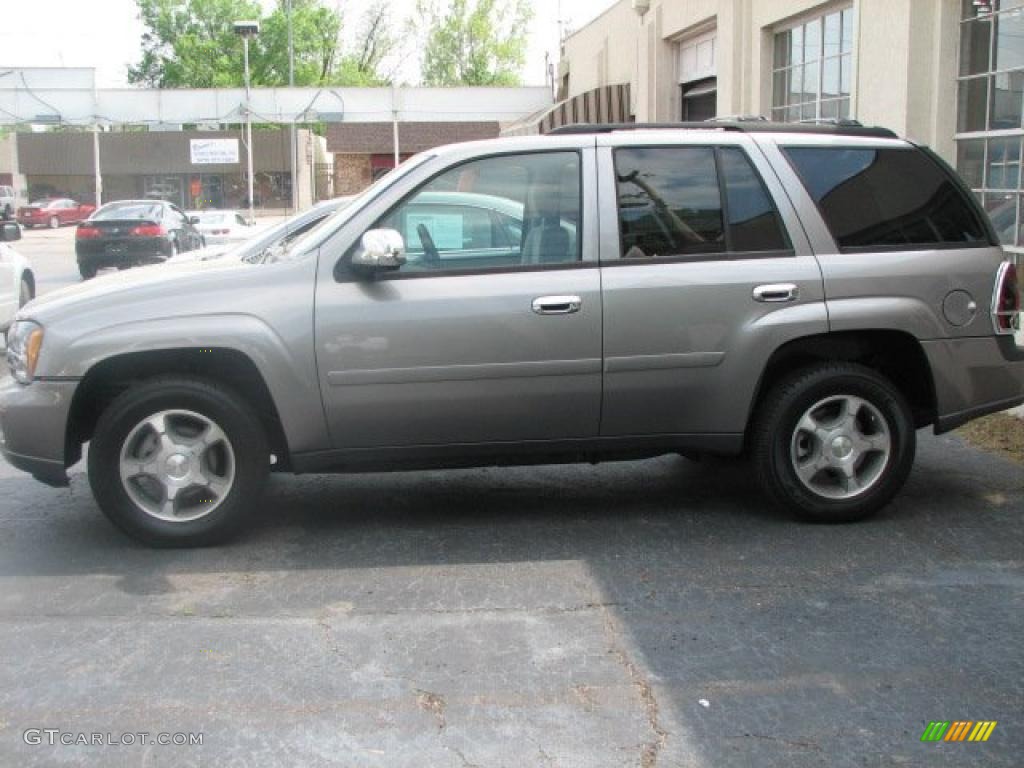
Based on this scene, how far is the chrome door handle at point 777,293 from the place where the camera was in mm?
5691

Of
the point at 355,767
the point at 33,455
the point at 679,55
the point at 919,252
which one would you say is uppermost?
the point at 679,55

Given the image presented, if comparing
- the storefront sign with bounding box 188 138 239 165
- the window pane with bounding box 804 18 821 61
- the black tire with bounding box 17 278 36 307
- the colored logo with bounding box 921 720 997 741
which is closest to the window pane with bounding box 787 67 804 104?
the window pane with bounding box 804 18 821 61

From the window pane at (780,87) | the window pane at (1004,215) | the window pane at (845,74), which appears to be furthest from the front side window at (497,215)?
the window pane at (780,87)

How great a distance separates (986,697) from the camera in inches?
157

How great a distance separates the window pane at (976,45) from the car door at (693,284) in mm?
5528

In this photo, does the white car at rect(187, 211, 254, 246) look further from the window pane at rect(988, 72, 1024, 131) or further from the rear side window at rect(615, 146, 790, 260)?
the rear side window at rect(615, 146, 790, 260)

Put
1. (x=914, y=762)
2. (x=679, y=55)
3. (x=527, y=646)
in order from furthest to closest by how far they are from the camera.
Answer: (x=679, y=55) → (x=527, y=646) → (x=914, y=762)

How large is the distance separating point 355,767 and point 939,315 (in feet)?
12.3

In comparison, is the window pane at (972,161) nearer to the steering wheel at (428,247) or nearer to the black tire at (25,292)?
the steering wheel at (428,247)

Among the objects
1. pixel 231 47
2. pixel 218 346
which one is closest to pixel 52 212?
pixel 231 47

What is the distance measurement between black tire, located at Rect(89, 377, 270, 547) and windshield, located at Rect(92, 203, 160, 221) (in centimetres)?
1979

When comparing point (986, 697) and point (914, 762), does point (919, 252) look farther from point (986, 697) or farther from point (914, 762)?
point (914, 762)

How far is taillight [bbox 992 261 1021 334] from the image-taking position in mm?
5918

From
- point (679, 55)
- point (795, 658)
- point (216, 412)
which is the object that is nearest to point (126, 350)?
point (216, 412)
